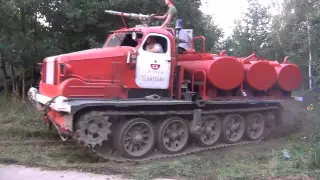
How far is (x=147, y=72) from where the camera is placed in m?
8.39

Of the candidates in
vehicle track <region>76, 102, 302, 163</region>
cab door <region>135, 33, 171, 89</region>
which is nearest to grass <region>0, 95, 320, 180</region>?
vehicle track <region>76, 102, 302, 163</region>

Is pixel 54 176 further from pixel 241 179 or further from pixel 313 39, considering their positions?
pixel 313 39

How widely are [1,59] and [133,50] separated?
24.0ft

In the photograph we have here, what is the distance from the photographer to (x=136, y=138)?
8.02m

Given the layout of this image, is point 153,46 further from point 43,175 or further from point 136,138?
point 43,175

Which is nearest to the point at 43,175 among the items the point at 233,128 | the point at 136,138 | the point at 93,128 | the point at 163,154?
the point at 93,128

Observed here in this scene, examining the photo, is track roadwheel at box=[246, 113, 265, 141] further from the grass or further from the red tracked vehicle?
the grass

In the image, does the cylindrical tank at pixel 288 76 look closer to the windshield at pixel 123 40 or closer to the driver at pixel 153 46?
the driver at pixel 153 46

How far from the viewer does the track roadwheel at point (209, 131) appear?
9.30 metres

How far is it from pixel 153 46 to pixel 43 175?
3.73 metres

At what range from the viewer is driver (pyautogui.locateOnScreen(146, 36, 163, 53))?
8537 mm

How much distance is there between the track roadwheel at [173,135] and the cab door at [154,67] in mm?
839

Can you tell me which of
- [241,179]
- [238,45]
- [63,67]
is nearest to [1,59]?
[63,67]

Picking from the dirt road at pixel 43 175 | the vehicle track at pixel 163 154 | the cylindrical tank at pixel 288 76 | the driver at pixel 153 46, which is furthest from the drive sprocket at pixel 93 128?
the cylindrical tank at pixel 288 76
